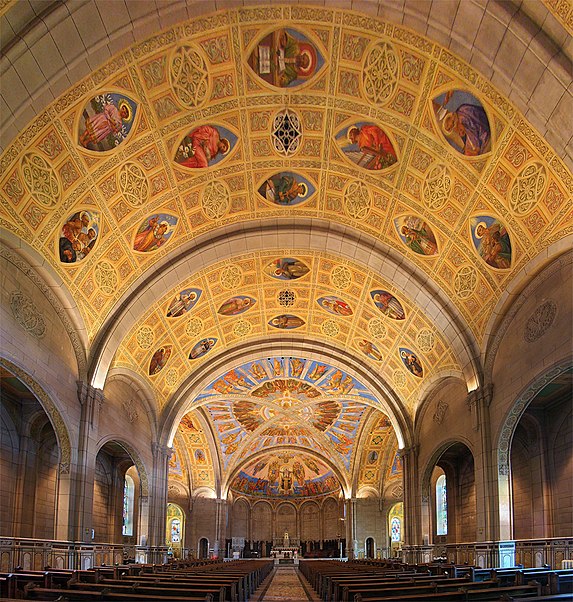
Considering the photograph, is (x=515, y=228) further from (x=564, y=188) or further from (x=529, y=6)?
(x=529, y=6)

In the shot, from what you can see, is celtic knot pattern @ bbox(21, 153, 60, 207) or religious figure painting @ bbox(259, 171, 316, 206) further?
religious figure painting @ bbox(259, 171, 316, 206)

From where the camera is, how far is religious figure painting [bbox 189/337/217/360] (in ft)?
92.2

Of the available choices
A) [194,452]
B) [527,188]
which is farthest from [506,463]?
[194,452]

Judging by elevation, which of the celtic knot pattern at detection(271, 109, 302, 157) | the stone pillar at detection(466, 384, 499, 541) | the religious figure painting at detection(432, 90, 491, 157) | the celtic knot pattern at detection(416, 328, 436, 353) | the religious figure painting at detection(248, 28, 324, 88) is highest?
the religious figure painting at detection(248, 28, 324, 88)

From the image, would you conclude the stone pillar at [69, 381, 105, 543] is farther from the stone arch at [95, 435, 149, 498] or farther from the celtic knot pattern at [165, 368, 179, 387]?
the celtic knot pattern at [165, 368, 179, 387]

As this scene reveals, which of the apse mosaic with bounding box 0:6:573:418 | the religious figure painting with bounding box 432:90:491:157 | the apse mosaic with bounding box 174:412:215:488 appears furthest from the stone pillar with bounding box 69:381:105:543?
the apse mosaic with bounding box 174:412:215:488

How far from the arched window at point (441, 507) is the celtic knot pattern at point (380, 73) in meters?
23.0

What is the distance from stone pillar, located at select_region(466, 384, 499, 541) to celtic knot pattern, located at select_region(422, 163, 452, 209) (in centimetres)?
633

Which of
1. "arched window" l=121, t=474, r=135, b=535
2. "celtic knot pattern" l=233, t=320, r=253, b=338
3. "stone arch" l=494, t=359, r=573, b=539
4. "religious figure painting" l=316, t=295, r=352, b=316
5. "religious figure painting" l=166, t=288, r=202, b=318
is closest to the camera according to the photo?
"stone arch" l=494, t=359, r=573, b=539

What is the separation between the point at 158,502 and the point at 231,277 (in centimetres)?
1158

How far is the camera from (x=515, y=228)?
16.5m

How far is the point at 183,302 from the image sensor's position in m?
24.3

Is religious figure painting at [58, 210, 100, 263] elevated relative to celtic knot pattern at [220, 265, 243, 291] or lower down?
lower down

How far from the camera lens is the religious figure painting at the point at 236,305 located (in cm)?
2592
